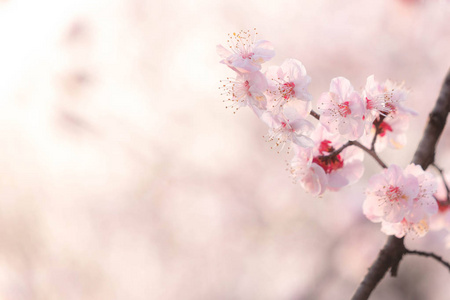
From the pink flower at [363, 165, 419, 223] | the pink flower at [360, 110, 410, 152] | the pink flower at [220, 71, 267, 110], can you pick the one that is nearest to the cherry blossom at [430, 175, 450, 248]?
the pink flower at [360, 110, 410, 152]

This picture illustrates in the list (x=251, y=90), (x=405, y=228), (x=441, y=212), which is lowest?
(x=405, y=228)

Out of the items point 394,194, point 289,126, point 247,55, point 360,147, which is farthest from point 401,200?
point 247,55

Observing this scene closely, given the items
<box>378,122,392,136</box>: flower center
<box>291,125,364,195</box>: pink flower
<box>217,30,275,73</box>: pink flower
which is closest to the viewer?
<box>217,30,275,73</box>: pink flower

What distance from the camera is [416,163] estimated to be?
0.79 metres

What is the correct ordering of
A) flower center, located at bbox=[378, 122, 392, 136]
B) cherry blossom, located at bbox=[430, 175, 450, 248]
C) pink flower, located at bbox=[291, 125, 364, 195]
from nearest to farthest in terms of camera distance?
pink flower, located at bbox=[291, 125, 364, 195], flower center, located at bbox=[378, 122, 392, 136], cherry blossom, located at bbox=[430, 175, 450, 248]

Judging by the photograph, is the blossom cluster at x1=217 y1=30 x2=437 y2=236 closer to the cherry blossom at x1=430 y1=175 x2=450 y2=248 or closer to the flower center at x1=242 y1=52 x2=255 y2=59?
the flower center at x1=242 y1=52 x2=255 y2=59

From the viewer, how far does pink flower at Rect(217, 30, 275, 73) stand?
707 mm

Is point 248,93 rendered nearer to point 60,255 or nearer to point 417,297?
point 60,255

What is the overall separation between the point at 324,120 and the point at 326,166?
0.43 feet

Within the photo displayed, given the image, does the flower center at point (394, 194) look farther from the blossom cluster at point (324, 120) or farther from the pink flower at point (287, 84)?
the pink flower at point (287, 84)

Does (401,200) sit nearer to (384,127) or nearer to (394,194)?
(394,194)

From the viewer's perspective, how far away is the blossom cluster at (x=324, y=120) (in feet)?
2.38

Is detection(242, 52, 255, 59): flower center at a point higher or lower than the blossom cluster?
higher

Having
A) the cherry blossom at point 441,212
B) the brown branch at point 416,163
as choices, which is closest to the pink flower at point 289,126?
the brown branch at point 416,163
